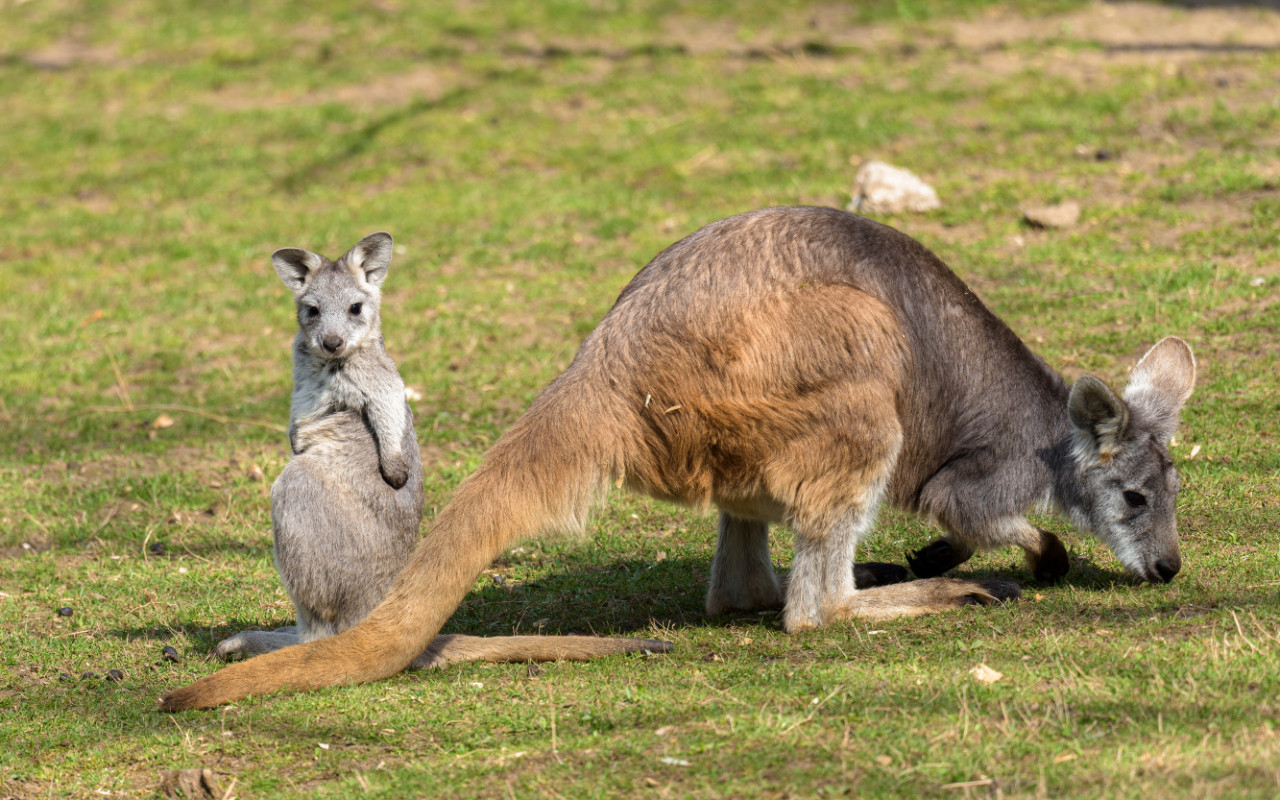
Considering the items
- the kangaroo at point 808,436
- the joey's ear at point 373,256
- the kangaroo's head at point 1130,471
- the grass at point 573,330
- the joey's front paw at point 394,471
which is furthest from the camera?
the joey's ear at point 373,256

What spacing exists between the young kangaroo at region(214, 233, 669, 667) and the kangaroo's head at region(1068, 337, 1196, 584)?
1.93m

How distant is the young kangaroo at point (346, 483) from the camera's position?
16.3ft

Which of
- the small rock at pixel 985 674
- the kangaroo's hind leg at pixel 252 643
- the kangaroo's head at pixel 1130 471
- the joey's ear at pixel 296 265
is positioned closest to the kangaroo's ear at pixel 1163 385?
the kangaroo's head at pixel 1130 471

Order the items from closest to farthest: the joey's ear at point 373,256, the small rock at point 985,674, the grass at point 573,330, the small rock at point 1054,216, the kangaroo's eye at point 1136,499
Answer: the grass at point 573,330 < the small rock at point 985,674 < the kangaroo's eye at point 1136,499 < the joey's ear at point 373,256 < the small rock at point 1054,216

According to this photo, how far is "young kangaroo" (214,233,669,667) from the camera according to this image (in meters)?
4.96

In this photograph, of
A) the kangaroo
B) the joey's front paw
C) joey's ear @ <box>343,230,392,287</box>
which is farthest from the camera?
joey's ear @ <box>343,230,392,287</box>

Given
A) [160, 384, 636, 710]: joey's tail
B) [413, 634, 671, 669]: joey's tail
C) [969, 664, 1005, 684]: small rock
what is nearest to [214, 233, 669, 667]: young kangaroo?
[413, 634, 671, 669]: joey's tail

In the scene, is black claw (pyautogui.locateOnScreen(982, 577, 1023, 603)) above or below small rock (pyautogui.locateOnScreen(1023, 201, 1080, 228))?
below

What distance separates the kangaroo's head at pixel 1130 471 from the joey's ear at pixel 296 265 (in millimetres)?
3186

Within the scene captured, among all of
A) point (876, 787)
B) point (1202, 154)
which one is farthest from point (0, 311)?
point (1202, 154)

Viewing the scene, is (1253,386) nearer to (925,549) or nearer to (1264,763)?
(925,549)

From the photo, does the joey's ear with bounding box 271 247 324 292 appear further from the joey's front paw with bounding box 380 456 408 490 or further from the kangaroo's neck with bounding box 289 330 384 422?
the joey's front paw with bounding box 380 456 408 490

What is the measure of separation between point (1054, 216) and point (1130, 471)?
4776mm

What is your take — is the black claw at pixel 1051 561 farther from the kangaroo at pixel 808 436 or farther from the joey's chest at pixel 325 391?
the joey's chest at pixel 325 391
